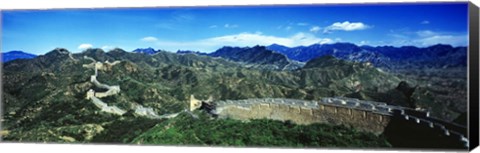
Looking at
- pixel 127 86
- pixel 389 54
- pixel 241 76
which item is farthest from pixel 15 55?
pixel 389 54

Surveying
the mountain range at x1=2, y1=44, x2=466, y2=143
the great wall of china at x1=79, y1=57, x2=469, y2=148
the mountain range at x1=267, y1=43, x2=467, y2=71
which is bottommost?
the great wall of china at x1=79, y1=57, x2=469, y2=148

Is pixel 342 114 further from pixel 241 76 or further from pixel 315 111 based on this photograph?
pixel 241 76

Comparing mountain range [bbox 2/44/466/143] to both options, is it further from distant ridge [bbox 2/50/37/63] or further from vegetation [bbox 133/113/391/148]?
vegetation [bbox 133/113/391/148]

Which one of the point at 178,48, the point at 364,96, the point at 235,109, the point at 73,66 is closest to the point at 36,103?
the point at 73,66

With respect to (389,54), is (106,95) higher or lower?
lower

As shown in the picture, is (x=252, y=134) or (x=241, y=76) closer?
(x=252, y=134)

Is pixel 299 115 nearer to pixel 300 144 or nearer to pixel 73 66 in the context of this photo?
pixel 300 144

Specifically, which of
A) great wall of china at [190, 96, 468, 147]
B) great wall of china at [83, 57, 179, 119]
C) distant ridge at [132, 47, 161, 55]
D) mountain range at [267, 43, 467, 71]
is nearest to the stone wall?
great wall of china at [190, 96, 468, 147]

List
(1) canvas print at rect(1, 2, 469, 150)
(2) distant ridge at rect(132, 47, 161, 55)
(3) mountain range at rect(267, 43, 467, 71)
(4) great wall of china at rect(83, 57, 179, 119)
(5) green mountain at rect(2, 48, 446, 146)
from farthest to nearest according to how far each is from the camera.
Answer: (4) great wall of china at rect(83, 57, 179, 119) < (2) distant ridge at rect(132, 47, 161, 55) < (5) green mountain at rect(2, 48, 446, 146) < (1) canvas print at rect(1, 2, 469, 150) < (3) mountain range at rect(267, 43, 467, 71)

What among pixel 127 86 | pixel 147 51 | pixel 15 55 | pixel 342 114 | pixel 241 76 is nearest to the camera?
pixel 342 114
